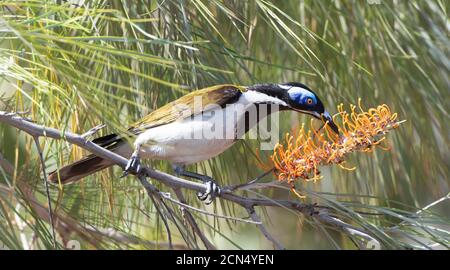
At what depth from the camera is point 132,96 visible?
146cm

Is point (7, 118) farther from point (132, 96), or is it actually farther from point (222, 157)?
point (222, 157)

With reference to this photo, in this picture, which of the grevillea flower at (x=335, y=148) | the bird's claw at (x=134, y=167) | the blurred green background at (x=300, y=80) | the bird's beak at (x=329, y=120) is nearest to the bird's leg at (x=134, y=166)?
the bird's claw at (x=134, y=167)

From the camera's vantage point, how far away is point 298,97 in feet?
5.02

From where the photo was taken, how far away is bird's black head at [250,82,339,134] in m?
1.48

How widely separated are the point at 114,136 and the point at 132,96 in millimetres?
97

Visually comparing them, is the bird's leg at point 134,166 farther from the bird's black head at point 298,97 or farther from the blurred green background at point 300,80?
the bird's black head at point 298,97

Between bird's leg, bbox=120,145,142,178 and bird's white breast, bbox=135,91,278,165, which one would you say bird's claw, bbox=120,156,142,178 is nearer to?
bird's leg, bbox=120,145,142,178

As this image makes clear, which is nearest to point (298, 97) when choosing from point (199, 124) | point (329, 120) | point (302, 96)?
point (302, 96)

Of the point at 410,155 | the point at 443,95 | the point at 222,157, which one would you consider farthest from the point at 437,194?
the point at 222,157

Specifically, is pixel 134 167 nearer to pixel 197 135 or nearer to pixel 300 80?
pixel 197 135

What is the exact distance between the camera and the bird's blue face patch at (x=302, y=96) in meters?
1.49

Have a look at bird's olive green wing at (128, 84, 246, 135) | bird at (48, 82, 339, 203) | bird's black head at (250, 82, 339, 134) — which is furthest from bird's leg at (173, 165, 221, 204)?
bird's black head at (250, 82, 339, 134)

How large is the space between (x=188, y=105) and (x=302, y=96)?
24 cm
